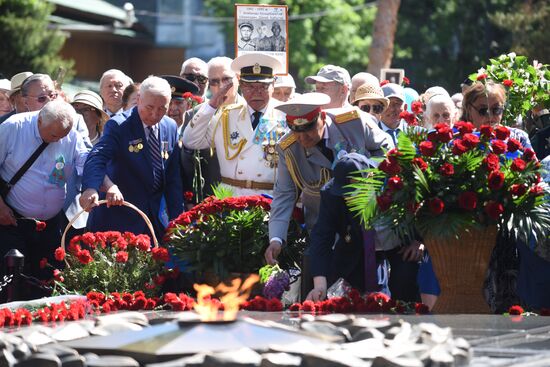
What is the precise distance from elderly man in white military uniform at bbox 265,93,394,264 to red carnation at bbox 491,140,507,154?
139 cm

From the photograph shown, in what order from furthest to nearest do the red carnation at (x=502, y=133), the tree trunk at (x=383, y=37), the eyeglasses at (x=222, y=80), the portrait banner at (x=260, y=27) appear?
the tree trunk at (x=383, y=37), the portrait banner at (x=260, y=27), the eyeglasses at (x=222, y=80), the red carnation at (x=502, y=133)

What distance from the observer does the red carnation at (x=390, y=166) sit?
23.5 feet

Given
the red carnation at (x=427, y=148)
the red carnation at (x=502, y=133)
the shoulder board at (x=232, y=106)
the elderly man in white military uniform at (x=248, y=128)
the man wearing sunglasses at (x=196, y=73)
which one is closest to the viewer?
the red carnation at (x=427, y=148)

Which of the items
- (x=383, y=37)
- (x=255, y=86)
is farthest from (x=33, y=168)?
(x=383, y=37)

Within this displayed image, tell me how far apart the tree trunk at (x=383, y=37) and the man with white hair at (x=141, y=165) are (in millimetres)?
16921

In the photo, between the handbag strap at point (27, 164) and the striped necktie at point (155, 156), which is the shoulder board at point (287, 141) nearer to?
the striped necktie at point (155, 156)

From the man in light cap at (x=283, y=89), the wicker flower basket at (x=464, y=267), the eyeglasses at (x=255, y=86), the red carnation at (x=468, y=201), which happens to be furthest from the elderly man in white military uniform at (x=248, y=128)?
the red carnation at (x=468, y=201)

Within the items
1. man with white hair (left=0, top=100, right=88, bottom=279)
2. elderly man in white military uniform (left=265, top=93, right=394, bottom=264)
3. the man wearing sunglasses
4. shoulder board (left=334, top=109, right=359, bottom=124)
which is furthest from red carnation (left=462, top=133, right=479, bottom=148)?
the man wearing sunglasses

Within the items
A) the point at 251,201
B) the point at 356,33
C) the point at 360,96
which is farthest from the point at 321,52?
the point at 251,201

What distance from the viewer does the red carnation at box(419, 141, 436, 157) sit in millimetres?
7203

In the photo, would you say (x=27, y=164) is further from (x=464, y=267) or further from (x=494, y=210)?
(x=494, y=210)

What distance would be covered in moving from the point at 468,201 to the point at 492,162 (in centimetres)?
28

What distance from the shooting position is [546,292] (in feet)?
27.1

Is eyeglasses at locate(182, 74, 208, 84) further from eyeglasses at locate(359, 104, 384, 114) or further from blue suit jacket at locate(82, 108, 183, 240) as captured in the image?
blue suit jacket at locate(82, 108, 183, 240)
